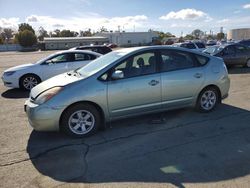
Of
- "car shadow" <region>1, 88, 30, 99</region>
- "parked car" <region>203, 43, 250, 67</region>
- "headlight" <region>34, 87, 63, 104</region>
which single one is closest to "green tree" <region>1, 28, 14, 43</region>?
"car shadow" <region>1, 88, 30, 99</region>

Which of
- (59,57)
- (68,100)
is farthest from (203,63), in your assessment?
(59,57)

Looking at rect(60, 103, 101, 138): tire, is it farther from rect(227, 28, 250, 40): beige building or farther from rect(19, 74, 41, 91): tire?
rect(227, 28, 250, 40): beige building

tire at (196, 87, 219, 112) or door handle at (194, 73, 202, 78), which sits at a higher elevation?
door handle at (194, 73, 202, 78)

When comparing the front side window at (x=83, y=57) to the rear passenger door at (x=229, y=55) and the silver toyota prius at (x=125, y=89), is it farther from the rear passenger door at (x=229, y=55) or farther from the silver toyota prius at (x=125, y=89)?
the rear passenger door at (x=229, y=55)

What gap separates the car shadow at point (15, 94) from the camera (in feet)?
27.7

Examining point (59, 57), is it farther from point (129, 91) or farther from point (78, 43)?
point (78, 43)

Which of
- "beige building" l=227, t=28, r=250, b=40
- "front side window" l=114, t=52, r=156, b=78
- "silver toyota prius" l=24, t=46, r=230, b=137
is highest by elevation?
"beige building" l=227, t=28, r=250, b=40

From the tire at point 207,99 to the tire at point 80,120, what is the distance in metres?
2.40

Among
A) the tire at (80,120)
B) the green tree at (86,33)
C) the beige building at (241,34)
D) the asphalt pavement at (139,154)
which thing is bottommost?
the asphalt pavement at (139,154)

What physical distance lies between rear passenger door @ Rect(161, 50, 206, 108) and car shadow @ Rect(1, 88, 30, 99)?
17.1ft

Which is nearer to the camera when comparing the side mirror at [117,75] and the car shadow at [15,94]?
the side mirror at [117,75]

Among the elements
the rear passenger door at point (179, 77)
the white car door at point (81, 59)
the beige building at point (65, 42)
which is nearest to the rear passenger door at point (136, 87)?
the rear passenger door at point (179, 77)

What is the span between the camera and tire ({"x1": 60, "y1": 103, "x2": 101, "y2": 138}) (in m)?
4.50

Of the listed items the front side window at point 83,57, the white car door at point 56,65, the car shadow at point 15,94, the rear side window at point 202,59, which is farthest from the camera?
the front side window at point 83,57
